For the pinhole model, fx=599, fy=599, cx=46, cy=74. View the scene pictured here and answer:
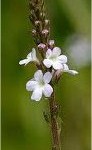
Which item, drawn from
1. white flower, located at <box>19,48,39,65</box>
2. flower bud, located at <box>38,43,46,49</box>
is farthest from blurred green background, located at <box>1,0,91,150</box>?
flower bud, located at <box>38,43,46,49</box>

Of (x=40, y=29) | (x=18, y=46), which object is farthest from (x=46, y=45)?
(x=18, y=46)

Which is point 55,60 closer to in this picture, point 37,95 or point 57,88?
point 37,95

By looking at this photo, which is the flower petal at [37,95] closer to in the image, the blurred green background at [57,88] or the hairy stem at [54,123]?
the hairy stem at [54,123]

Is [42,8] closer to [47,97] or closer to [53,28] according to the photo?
[47,97]

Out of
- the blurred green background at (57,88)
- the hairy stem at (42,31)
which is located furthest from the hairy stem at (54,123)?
the blurred green background at (57,88)

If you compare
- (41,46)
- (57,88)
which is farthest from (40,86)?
(57,88)

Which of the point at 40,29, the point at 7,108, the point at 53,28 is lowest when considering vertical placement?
the point at 7,108
